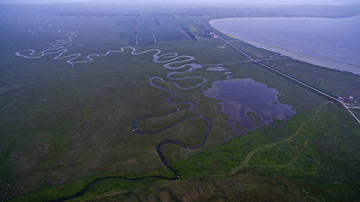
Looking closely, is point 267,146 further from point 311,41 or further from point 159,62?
point 311,41

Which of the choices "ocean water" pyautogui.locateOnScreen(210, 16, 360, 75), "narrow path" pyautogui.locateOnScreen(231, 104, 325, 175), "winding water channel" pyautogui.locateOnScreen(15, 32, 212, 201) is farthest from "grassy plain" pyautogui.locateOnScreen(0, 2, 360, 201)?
"ocean water" pyautogui.locateOnScreen(210, 16, 360, 75)

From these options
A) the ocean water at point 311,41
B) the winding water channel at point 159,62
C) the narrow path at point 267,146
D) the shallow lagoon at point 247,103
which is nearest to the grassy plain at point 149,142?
the narrow path at point 267,146

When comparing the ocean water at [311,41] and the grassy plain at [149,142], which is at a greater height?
the ocean water at [311,41]

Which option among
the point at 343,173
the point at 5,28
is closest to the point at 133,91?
the point at 343,173

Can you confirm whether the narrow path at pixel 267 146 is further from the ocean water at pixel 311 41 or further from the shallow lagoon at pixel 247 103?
the ocean water at pixel 311 41

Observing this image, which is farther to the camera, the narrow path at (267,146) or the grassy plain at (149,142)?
the narrow path at (267,146)

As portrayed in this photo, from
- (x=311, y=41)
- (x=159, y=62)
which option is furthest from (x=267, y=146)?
(x=311, y=41)
